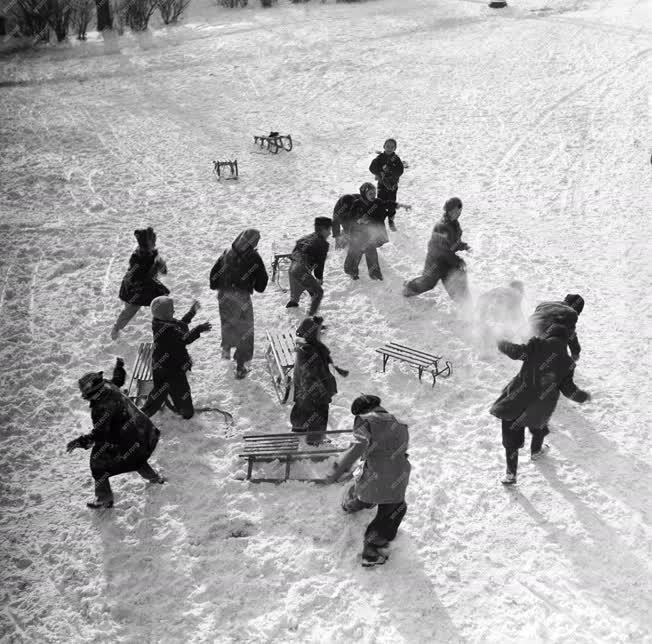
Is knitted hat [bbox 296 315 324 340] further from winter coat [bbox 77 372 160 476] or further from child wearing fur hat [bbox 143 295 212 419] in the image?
winter coat [bbox 77 372 160 476]

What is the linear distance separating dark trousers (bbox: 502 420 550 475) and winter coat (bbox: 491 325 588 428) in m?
0.07

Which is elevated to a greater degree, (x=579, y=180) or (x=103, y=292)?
(x=579, y=180)

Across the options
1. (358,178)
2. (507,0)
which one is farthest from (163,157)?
(507,0)

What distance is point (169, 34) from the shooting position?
76.8 feet

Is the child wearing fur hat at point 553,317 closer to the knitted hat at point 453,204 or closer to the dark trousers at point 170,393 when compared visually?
the knitted hat at point 453,204

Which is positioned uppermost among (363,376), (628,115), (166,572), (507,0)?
(507,0)

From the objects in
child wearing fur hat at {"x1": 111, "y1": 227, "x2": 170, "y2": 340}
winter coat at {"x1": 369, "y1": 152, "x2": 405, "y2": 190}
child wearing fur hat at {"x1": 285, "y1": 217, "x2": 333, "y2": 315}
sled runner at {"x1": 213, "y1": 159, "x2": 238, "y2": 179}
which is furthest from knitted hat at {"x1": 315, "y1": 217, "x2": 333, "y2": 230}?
sled runner at {"x1": 213, "y1": 159, "x2": 238, "y2": 179}

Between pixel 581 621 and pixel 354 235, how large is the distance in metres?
6.15

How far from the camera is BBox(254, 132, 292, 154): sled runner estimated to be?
14.9 meters

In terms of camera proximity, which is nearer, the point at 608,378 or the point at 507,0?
the point at 608,378

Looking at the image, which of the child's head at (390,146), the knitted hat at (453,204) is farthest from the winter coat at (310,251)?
the child's head at (390,146)

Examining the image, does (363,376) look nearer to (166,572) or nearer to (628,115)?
(166,572)

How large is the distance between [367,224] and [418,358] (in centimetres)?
259

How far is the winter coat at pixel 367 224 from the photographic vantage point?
10.1 m
